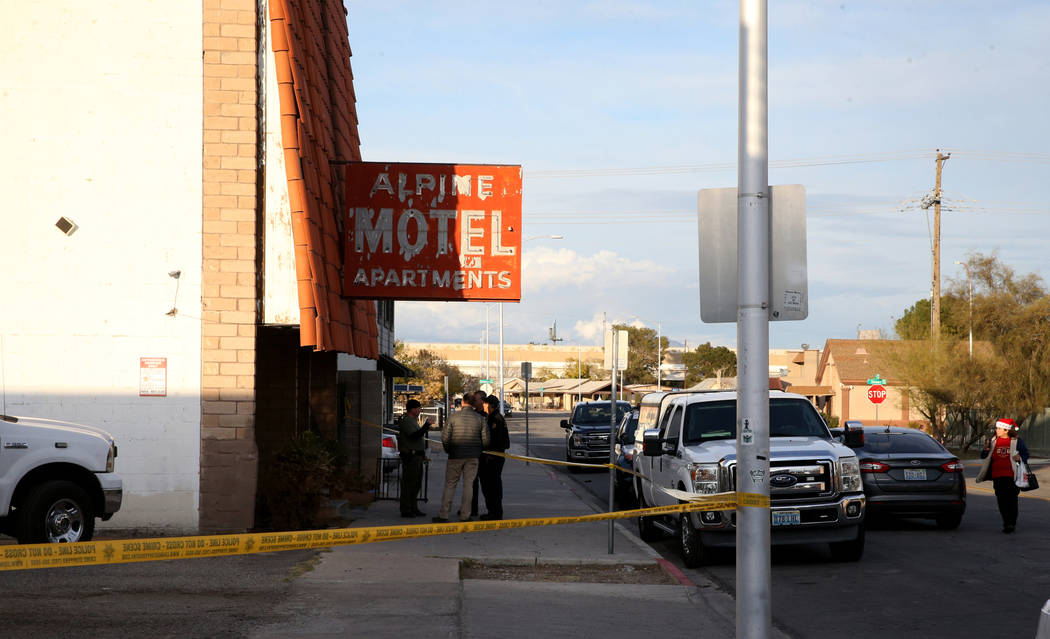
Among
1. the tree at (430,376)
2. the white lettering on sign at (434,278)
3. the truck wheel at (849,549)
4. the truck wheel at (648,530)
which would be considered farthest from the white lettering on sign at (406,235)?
the tree at (430,376)

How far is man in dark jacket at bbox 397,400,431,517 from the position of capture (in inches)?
720

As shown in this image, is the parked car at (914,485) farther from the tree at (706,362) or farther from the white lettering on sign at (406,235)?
the tree at (706,362)

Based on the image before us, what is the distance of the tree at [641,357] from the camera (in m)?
136

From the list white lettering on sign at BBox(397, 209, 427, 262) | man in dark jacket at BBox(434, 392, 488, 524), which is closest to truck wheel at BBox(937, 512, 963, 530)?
man in dark jacket at BBox(434, 392, 488, 524)

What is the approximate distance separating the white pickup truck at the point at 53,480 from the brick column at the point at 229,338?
1910mm

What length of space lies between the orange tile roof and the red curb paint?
4.90 metres

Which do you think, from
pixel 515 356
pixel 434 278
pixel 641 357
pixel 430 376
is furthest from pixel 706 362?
pixel 434 278

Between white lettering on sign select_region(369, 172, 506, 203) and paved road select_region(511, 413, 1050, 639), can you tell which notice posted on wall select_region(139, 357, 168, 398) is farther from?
paved road select_region(511, 413, 1050, 639)

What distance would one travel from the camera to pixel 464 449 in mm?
17453

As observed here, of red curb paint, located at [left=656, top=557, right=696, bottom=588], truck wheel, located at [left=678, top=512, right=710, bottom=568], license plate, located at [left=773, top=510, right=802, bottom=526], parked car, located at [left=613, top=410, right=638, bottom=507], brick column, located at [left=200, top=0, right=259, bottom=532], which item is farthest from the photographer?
parked car, located at [left=613, top=410, right=638, bottom=507]

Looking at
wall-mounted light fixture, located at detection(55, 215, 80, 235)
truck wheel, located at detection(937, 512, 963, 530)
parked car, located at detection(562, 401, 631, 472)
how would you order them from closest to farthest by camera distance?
1. wall-mounted light fixture, located at detection(55, 215, 80, 235)
2. truck wheel, located at detection(937, 512, 963, 530)
3. parked car, located at detection(562, 401, 631, 472)

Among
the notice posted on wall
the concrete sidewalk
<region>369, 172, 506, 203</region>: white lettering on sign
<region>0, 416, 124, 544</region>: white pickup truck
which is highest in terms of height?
<region>369, 172, 506, 203</region>: white lettering on sign

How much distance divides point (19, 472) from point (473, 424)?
7167mm

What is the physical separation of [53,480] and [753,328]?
27.0 feet
